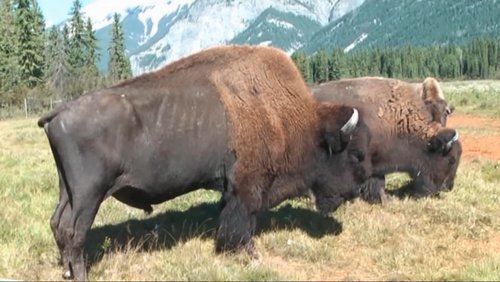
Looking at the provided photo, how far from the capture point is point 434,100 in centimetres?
1140

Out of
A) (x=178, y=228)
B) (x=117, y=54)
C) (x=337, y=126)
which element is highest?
(x=117, y=54)

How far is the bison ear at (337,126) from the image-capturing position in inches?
313

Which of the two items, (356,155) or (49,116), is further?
(356,155)

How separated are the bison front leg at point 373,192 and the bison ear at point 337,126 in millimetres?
2463

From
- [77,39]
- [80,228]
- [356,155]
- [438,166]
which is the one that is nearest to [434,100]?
[438,166]

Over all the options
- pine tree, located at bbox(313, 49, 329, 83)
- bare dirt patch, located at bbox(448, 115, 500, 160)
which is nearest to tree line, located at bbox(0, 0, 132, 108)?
bare dirt patch, located at bbox(448, 115, 500, 160)

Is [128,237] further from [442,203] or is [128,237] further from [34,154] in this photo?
[34,154]

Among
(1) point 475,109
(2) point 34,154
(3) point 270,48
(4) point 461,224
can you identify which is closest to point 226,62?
(3) point 270,48

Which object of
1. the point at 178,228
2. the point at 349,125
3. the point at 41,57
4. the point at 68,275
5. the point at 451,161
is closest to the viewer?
the point at 68,275

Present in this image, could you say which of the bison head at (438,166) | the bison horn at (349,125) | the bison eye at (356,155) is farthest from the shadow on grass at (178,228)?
Result: the bison head at (438,166)

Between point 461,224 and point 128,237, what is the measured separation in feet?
14.9

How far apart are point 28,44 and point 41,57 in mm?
2741

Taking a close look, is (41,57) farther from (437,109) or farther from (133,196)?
(133,196)

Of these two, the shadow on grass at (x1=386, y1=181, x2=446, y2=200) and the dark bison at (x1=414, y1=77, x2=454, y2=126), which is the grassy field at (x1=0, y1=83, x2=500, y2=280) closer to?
the shadow on grass at (x1=386, y1=181, x2=446, y2=200)
